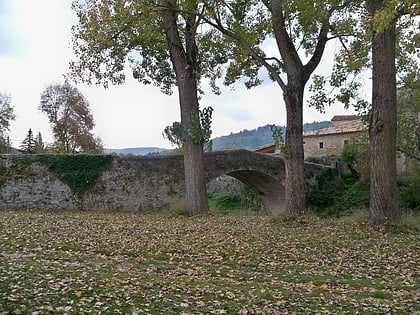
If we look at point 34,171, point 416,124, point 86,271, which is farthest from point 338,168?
point 86,271

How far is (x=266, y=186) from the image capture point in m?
22.0

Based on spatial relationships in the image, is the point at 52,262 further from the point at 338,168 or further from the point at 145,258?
the point at 338,168

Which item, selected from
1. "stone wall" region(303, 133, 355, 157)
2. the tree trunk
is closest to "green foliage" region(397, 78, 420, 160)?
the tree trunk

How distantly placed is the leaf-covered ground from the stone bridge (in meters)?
7.27

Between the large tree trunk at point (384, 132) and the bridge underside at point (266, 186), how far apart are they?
33.7ft

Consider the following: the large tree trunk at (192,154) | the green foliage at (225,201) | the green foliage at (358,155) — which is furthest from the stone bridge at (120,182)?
the green foliage at (358,155)

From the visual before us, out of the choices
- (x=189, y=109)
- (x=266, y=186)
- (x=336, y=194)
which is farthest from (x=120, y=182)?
(x=336, y=194)

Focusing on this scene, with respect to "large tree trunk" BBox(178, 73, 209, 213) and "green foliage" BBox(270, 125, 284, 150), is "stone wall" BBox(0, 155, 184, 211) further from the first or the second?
"green foliage" BBox(270, 125, 284, 150)

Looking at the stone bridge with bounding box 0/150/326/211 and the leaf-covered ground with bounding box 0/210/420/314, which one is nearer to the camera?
the leaf-covered ground with bounding box 0/210/420/314

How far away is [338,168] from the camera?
24.4 meters

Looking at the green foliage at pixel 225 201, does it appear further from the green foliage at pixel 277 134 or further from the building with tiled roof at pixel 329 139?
the green foliage at pixel 277 134

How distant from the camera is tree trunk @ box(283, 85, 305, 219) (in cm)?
1175

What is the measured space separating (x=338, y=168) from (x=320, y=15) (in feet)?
48.3

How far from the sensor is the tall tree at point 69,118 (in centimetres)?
2928
